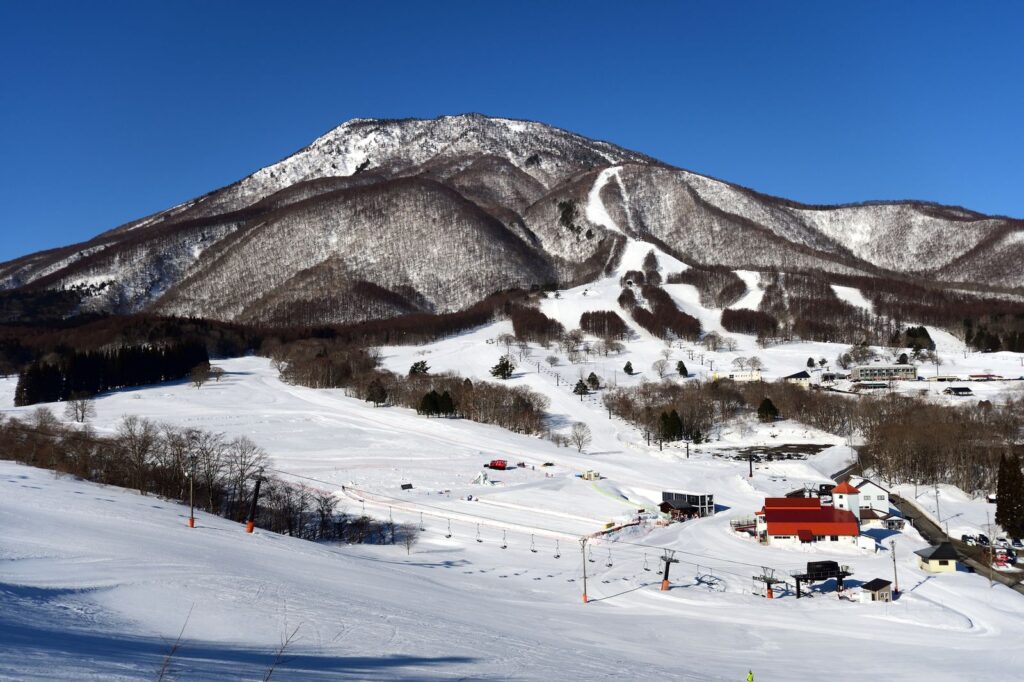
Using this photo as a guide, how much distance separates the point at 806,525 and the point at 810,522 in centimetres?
35

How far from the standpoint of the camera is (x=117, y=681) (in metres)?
6.50

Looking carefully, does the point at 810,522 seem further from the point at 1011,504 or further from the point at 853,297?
the point at 853,297

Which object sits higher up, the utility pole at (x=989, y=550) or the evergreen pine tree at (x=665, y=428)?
the evergreen pine tree at (x=665, y=428)

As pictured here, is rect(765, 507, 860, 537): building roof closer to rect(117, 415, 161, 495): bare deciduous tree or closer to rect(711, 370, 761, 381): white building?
rect(117, 415, 161, 495): bare deciduous tree

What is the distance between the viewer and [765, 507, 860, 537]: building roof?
36500 mm

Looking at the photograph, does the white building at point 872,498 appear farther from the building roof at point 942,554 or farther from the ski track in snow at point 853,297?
the ski track in snow at point 853,297

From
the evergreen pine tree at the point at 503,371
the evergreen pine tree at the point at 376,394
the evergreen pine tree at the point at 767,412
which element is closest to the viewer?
the evergreen pine tree at the point at 767,412

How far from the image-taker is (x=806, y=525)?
36.7 meters

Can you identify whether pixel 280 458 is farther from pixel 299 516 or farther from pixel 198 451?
pixel 299 516

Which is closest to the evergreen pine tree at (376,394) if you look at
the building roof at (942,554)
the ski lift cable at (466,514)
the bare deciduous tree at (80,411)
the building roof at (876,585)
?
the bare deciduous tree at (80,411)

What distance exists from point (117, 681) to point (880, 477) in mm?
60303

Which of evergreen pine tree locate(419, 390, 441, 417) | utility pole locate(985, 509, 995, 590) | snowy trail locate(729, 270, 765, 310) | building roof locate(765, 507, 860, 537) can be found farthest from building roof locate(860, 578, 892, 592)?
snowy trail locate(729, 270, 765, 310)

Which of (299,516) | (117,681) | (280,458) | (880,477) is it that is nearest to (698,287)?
(880,477)

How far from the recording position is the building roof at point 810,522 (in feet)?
120
